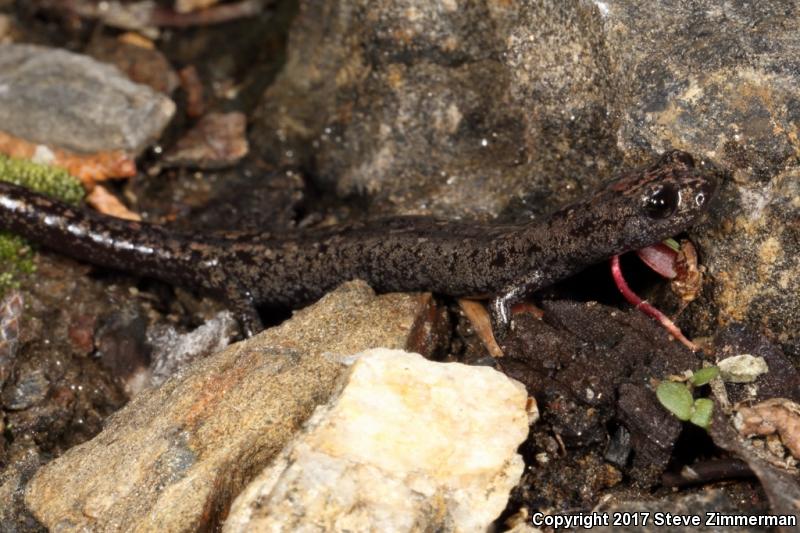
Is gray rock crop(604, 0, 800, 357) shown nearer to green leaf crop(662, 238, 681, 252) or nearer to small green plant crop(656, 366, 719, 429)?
green leaf crop(662, 238, 681, 252)

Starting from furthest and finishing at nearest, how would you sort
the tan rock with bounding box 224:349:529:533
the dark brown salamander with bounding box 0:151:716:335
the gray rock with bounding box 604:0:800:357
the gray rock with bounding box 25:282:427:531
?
the dark brown salamander with bounding box 0:151:716:335
the gray rock with bounding box 604:0:800:357
the gray rock with bounding box 25:282:427:531
the tan rock with bounding box 224:349:529:533

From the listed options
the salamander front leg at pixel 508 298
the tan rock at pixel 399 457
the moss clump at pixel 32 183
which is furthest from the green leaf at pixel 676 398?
the moss clump at pixel 32 183

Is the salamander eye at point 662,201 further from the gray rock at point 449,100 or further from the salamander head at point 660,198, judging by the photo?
the gray rock at point 449,100

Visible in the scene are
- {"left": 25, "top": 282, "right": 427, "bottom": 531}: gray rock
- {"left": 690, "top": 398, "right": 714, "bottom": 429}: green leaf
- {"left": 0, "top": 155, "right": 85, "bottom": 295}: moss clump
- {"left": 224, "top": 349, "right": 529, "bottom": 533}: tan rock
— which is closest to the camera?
{"left": 224, "top": 349, "right": 529, "bottom": 533}: tan rock

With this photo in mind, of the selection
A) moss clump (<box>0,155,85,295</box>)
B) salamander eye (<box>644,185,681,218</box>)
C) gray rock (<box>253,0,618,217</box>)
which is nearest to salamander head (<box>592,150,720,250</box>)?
salamander eye (<box>644,185,681,218</box>)

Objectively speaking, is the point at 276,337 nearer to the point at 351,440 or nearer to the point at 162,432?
the point at 162,432

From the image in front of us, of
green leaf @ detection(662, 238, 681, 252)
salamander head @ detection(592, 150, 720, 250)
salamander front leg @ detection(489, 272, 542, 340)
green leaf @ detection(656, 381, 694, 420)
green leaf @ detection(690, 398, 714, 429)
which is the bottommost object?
salamander front leg @ detection(489, 272, 542, 340)
